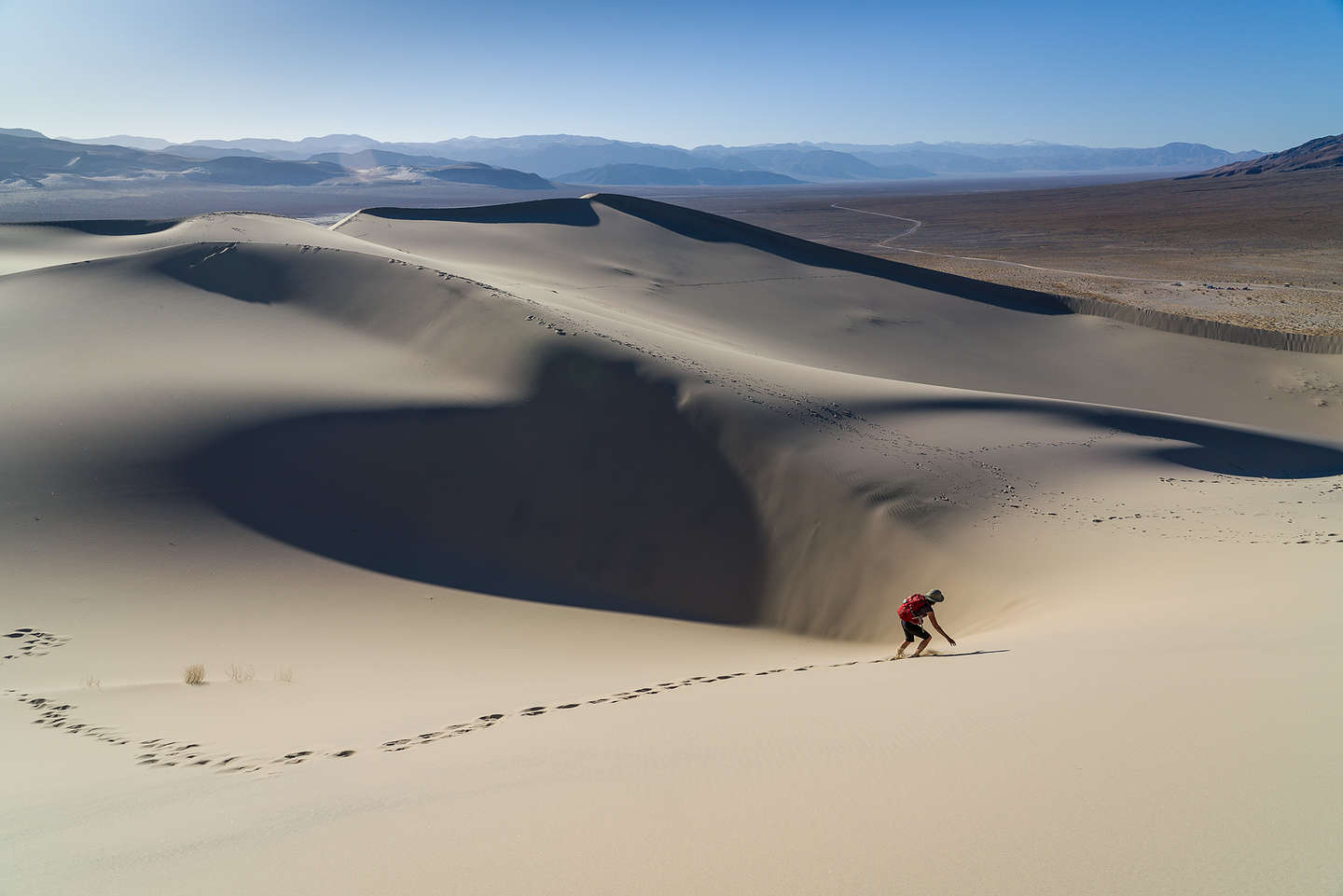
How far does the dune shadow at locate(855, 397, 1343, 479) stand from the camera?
41.1ft

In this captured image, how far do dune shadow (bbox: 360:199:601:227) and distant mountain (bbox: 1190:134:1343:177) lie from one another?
405 ft

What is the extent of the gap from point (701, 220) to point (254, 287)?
21834 mm

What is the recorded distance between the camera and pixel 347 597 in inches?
322

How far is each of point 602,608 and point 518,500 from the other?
2359 mm

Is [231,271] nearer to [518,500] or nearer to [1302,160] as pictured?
[518,500]

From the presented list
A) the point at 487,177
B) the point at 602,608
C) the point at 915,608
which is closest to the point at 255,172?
the point at 487,177

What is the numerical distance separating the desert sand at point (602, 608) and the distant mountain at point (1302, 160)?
127 meters

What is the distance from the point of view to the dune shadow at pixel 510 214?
34625mm

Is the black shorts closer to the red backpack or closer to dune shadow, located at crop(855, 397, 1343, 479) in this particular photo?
the red backpack

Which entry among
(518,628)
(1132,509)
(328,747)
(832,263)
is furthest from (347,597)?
(832,263)

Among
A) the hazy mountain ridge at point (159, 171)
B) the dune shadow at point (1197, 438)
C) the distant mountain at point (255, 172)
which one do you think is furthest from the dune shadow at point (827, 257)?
the distant mountain at point (255, 172)

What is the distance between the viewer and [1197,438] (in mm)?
13586

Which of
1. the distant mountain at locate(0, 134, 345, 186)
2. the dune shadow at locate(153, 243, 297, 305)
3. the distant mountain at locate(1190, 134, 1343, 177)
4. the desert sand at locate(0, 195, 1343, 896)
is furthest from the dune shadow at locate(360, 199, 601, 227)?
the distant mountain at locate(1190, 134, 1343, 177)

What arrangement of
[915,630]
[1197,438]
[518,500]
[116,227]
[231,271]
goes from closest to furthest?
[915,630]
[518,500]
[1197,438]
[231,271]
[116,227]
